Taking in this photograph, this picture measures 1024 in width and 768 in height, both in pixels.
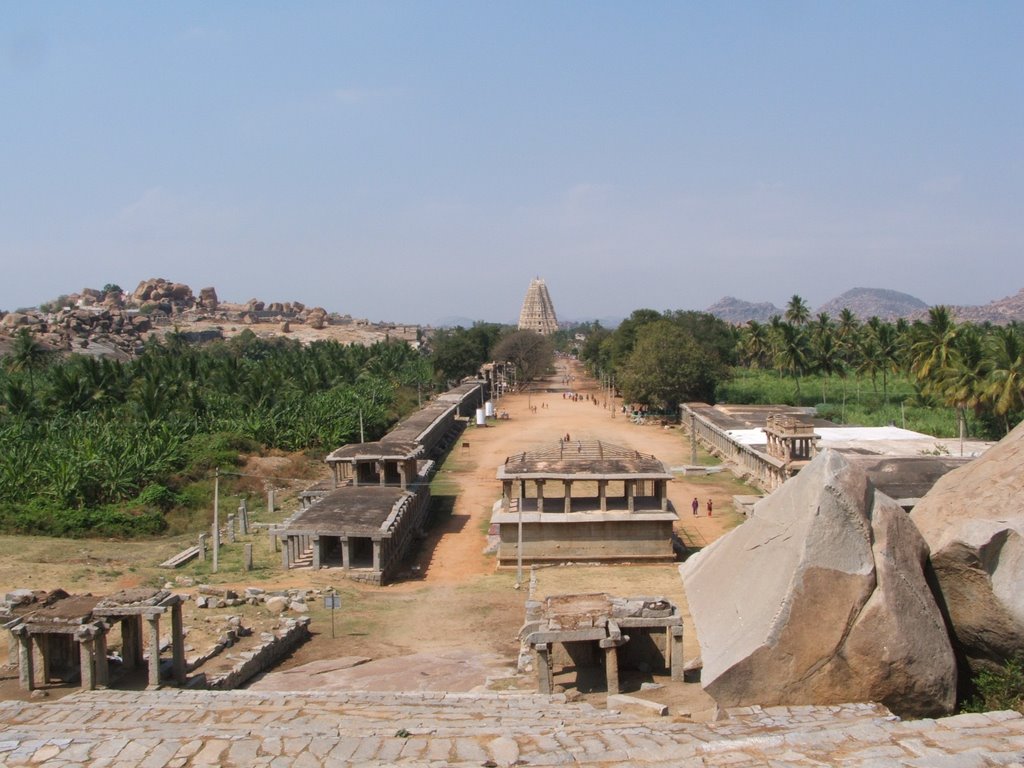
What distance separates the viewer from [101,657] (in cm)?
1556

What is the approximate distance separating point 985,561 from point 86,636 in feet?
46.9

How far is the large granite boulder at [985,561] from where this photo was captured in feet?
36.3

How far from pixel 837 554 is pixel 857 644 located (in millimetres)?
1092

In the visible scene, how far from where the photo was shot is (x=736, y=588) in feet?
38.6

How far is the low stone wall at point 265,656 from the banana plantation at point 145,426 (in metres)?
15.4

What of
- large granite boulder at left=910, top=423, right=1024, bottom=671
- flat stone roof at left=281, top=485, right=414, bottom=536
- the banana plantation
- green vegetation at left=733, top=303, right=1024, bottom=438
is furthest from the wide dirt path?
large granite boulder at left=910, top=423, right=1024, bottom=671

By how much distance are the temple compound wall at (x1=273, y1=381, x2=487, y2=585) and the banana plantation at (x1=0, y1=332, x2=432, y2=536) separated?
751cm

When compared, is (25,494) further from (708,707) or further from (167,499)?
(708,707)

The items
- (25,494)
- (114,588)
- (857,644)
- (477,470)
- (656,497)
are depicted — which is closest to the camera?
(857,644)

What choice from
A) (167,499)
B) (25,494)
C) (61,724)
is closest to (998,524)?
(61,724)

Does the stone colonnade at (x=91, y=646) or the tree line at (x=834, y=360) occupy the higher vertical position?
A: the tree line at (x=834, y=360)

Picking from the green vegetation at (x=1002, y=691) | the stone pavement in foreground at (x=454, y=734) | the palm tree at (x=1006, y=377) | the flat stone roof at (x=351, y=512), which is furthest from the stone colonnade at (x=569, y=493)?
the palm tree at (x=1006, y=377)

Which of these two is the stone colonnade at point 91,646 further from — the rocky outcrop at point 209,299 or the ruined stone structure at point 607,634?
the rocky outcrop at point 209,299

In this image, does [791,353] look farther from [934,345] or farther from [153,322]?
[153,322]
